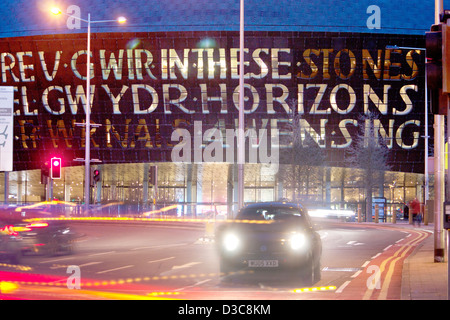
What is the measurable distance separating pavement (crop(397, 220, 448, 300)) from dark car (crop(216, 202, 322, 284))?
1.93 metres

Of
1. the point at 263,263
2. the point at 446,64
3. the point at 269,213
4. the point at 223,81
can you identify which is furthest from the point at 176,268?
the point at 223,81

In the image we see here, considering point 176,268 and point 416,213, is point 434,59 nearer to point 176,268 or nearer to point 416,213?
point 176,268

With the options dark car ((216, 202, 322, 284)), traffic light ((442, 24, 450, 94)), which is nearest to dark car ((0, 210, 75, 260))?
dark car ((216, 202, 322, 284))

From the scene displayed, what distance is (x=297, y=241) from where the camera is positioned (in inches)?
562

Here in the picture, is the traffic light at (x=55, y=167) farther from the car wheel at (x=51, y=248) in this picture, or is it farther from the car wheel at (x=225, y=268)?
the car wheel at (x=225, y=268)

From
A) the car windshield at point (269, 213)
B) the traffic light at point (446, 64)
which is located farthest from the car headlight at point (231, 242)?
the traffic light at point (446, 64)

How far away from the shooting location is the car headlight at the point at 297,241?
1423cm

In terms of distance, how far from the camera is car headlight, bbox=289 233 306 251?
1423 centimetres

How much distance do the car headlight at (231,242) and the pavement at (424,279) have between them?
10.6ft

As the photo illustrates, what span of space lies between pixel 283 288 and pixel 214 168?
64447 millimetres

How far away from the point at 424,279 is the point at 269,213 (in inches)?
136

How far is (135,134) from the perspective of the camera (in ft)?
245
